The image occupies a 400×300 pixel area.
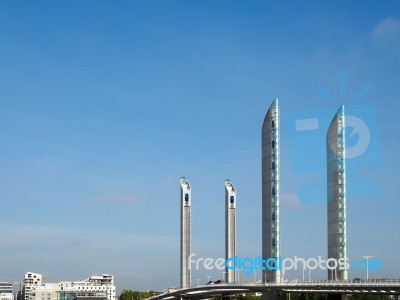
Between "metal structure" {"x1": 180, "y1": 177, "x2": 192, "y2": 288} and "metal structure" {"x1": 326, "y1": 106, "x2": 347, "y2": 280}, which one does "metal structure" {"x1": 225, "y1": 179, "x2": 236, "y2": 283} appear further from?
"metal structure" {"x1": 326, "y1": 106, "x2": 347, "y2": 280}

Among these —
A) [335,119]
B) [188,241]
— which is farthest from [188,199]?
[335,119]

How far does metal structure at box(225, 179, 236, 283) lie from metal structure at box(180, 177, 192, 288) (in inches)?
348

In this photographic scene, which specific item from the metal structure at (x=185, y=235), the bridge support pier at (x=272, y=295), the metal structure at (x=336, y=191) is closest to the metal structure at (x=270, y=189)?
the bridge support pier at (x=272, y=295)

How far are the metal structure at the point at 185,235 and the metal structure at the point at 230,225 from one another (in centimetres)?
885

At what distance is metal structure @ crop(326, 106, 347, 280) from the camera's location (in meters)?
95.3

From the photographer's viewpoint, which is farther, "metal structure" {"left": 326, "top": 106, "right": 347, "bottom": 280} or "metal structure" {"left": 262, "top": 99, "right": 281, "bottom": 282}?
"metal structure" {"left": 262, "top": 99, "right": 281, "bottom": 282}

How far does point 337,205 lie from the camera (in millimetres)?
96750

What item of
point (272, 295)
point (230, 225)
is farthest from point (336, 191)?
point (230, 225)

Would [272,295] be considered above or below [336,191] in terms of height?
below

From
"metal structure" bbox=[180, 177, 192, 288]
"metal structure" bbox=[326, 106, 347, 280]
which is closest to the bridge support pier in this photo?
"metal structure" bbox=[326, 106, 347, 280]

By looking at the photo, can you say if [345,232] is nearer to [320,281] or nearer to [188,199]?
[320,281]

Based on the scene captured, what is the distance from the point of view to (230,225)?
122688 mm

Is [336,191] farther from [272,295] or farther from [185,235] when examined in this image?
[185,235]

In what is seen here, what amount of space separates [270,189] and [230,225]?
1793 centimetres
